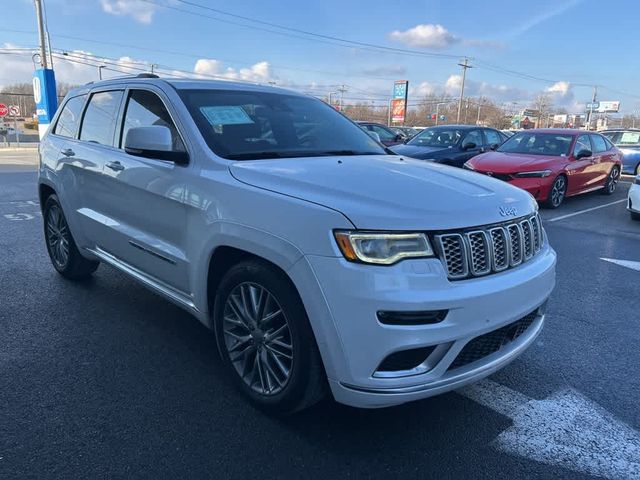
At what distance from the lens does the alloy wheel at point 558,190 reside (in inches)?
400

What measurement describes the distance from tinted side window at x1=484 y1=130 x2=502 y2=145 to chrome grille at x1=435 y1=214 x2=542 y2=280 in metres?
11.2

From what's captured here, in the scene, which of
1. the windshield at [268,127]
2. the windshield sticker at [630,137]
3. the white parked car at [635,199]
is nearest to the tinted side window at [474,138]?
the white parked car at [635,199]

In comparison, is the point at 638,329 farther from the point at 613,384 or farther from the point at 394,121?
the point at 394,121

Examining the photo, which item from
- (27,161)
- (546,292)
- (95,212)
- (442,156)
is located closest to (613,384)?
(546,292)

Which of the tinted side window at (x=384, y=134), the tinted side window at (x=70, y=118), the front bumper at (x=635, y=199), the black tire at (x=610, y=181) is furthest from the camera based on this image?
the tinted side window at (x=384, y=134)

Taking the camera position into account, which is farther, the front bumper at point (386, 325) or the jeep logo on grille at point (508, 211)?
the jeep logo on grille at point (508, 211)

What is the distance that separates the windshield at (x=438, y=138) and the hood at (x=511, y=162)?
1.65 m

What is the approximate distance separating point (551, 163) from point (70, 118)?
8.62 meters

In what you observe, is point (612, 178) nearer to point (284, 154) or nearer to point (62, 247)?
point (284, 154)

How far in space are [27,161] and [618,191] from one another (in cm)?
2086

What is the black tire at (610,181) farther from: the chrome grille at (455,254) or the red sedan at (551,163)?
the chrome grille at (455,254)

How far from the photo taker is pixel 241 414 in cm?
288

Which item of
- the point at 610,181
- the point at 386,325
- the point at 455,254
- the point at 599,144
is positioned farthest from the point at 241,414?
the point at 610,181

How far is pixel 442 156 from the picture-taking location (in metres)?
11.5
